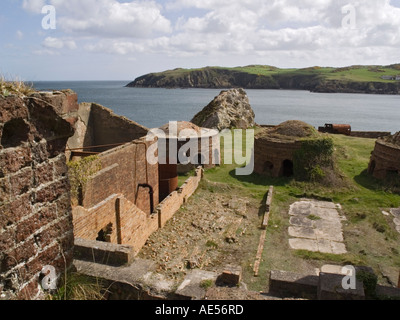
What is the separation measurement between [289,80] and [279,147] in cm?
14861

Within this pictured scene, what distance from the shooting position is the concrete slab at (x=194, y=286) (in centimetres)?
494

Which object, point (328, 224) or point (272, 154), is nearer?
point (328, 224)

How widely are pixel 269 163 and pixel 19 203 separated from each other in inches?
804

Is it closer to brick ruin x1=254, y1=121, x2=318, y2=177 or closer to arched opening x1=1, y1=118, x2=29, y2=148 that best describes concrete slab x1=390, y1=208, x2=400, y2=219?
brick ruin x1=254, y1=121, x2=318, y2=177

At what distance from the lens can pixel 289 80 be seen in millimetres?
160375

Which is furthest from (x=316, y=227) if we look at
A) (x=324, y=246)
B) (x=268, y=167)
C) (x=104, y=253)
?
(x=104, y=253)

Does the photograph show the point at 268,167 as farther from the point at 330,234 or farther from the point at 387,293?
the point at 387,293

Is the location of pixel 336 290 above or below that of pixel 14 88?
below

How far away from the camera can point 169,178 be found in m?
18.2

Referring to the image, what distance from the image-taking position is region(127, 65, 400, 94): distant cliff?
13250 centimetres

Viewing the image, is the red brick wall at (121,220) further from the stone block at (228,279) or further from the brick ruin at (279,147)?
the brick ruin at (279,147)

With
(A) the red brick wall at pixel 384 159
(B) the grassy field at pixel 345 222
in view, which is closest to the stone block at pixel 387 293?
(B) the grassy field at pixel 345 222
